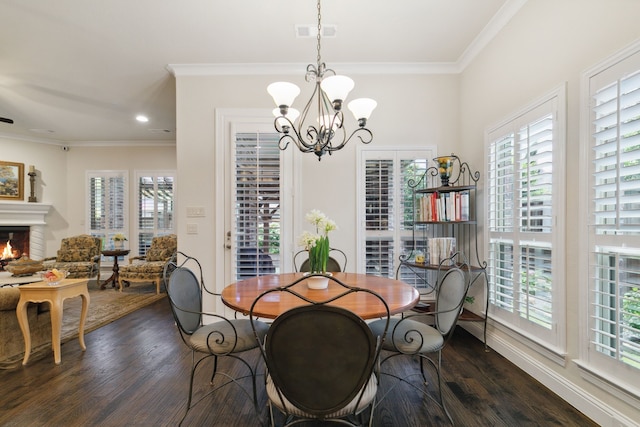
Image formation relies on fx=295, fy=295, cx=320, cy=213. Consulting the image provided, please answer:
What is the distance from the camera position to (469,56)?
10.2ft

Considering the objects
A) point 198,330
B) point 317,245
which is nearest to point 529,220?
point 317,245

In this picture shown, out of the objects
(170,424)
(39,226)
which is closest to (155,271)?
(39,226)

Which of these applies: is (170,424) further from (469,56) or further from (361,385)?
(469,56)

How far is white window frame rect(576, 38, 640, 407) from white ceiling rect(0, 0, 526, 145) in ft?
3.64

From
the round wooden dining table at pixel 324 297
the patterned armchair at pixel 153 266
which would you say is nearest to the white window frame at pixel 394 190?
the round wooden dining table at pixel 324 297

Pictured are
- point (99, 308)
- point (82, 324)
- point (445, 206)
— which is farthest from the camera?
point (99, 308)

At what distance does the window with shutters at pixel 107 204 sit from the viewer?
641cm

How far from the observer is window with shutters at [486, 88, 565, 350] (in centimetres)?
201

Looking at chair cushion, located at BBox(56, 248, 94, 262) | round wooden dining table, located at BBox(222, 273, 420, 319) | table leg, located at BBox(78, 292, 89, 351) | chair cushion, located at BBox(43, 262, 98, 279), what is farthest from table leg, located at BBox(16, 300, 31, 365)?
chair cushion, located at BBox(56, 248, 94, 262)

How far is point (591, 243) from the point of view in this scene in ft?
5.75

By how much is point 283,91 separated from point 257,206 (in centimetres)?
174

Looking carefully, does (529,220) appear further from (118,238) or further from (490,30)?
(118,238)

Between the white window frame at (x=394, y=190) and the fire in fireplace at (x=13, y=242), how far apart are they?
6812 millimetres

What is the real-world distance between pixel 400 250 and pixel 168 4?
3.19 metres
